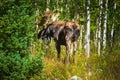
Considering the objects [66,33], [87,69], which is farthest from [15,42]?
[66,33]

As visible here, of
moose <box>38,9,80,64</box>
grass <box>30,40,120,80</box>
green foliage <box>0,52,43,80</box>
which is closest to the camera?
green foliage <box>0,52,43,80</box>

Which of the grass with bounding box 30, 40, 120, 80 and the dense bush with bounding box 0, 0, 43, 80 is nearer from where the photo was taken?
the dense bush with bounding box 0, 0, 43, 80

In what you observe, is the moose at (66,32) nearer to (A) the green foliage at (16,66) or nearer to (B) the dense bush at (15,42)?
(A) the green foliage at (16,66)

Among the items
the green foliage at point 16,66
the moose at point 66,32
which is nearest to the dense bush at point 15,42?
the green foliage at point 16,66

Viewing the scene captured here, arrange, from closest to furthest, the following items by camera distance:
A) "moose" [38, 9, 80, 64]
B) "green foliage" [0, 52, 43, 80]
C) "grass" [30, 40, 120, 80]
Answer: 1. "green foliage" [0, 52, 43, 80]
2. "grass" [30, 40, 120, 80]
3. "moose" [38, 9, 80, 64]

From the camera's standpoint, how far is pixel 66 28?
517 inches

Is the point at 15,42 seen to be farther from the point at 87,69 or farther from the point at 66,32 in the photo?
the point at 66,32

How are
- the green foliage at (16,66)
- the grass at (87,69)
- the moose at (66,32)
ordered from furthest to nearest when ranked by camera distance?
the moose at (66,32) → the grass at (87,69) → the green foliage at (16,66)

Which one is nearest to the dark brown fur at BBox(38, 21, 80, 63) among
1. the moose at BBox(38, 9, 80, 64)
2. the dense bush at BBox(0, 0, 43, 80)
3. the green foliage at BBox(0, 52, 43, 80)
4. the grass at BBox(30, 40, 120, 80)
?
the moose at BBox(38, 9, 80, 64)

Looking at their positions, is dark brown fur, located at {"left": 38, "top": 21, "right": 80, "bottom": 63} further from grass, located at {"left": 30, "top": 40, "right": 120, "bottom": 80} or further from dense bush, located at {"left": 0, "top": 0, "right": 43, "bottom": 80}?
dense bush, located at {"left": 0, "top": 0, "right": 43, "bottom": 80}

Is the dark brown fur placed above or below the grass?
above

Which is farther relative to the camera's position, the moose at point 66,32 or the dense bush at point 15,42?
the moose at point 66,32

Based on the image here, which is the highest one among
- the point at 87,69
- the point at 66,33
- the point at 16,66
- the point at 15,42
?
the point at 15,42

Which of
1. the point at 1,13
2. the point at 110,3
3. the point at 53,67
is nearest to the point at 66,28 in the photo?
the point at 53,67
